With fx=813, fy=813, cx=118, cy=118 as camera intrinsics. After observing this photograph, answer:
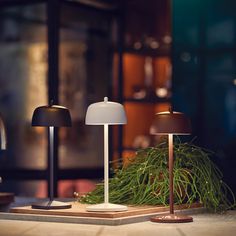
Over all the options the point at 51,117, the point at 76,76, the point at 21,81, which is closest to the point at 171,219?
the point at 51,117

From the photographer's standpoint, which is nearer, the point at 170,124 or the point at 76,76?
the point at 170,124

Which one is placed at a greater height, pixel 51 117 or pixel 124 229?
pixel 51 117

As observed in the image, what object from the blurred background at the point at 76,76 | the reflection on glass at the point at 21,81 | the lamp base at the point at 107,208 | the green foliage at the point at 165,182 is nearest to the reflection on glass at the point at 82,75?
the blurred background at the point at 76,76

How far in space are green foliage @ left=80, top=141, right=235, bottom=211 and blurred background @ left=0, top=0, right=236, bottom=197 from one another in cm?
250

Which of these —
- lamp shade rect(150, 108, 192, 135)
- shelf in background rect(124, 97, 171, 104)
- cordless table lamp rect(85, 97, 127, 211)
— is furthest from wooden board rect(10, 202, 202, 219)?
shelf in background rect(124, 97, 171, 104)

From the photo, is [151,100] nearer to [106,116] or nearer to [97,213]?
[106,116]

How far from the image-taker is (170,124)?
6.81 m

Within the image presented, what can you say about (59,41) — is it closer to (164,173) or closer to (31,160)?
(31,160)

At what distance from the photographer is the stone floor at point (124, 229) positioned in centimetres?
618

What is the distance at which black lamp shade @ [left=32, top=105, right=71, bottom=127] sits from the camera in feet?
23.5

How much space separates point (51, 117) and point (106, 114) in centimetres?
57

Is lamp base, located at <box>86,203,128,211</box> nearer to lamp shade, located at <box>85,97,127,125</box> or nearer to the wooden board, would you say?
the wooden board

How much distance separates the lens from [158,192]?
25.5ft

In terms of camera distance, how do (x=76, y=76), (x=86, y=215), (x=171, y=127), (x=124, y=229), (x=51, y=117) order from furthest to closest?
(x=76, y=76) → (x=51, y=117) → (x=86, y=215) → (x=171, y=127) → (x=124, y=229)
